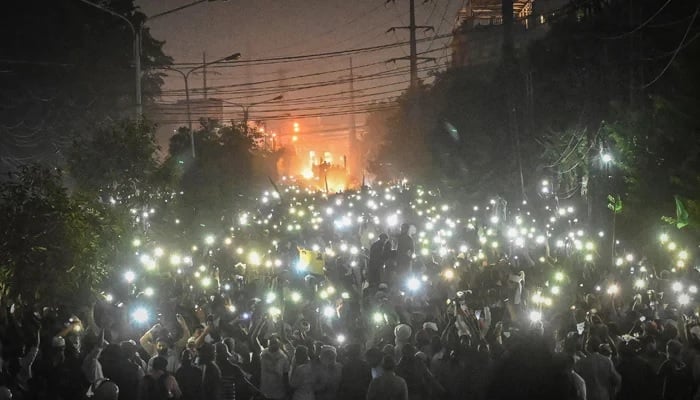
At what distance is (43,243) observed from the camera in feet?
43.8

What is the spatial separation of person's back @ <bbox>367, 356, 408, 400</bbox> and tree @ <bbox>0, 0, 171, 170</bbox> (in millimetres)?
28232

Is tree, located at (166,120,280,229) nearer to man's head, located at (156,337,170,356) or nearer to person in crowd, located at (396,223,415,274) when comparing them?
person in crowd, located at (396,223,415,274)

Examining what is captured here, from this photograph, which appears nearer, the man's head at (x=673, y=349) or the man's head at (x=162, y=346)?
the man's head at (x=673, y=349)

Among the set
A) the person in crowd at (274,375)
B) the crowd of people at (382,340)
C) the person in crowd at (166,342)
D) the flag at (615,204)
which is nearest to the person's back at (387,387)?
the crowd of people at (382,340)

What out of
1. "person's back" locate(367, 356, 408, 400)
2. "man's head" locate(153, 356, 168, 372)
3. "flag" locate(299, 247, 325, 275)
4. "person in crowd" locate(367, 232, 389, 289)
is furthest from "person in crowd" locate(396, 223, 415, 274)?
"person's back" locate(367, 356, 408, 400)

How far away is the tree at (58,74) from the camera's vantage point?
34250mm

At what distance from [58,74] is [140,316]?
24796mm

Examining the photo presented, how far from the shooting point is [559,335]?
1213 cm

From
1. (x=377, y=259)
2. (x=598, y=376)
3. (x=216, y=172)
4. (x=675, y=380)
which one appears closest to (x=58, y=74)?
(x=216, y=172)

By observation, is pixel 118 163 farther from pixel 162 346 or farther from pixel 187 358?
pixel 187 358

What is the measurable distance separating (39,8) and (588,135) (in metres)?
24.8

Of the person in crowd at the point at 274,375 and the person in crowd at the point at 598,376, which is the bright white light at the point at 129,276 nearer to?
the person in crowd at the point at 274,375

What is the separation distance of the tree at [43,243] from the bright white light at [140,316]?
121 centimetres

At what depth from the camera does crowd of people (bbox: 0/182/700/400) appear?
872cm
